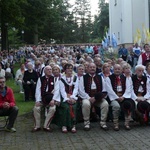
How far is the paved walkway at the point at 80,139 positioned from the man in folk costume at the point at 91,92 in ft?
1.65

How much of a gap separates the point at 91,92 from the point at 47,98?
116 centimetres

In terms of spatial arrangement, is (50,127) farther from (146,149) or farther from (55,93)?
(146,149)

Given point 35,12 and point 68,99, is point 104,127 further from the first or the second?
point 35,12

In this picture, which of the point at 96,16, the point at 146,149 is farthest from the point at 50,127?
the point at 96,16

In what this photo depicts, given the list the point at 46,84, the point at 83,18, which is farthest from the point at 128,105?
the point at 83,18

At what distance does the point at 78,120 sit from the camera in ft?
32.3

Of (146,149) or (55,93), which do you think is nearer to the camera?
(146,149)

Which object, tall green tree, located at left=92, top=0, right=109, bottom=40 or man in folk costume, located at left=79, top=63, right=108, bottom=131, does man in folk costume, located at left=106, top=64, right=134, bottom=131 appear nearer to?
man in folk costume, located at left=79, top=63, right=108, bottom=131

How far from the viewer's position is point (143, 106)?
9.12m

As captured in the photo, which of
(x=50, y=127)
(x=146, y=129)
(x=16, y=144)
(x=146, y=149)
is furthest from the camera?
(x=50, y=127)

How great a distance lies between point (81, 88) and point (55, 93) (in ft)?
2.32

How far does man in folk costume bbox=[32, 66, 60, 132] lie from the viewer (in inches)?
356

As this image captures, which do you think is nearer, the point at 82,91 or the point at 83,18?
the point at 82,91

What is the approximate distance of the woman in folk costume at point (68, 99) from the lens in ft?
29.5
